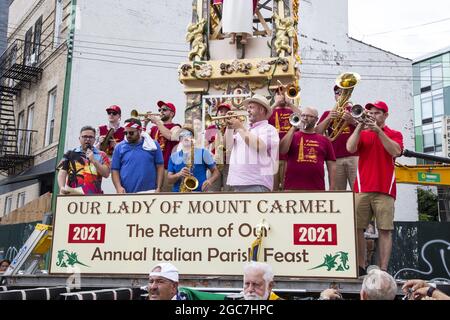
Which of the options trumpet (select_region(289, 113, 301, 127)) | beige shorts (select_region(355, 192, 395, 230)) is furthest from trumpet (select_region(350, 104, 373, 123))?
beige shorts (select_region(355, 192, 395, 230))

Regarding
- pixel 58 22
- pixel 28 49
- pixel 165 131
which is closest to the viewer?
pixel 165 131

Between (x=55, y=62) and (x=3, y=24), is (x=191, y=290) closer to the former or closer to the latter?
(x=55, y=62)

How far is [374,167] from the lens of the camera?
5.82m

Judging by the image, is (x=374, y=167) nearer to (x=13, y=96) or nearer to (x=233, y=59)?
(x=233, y=59)

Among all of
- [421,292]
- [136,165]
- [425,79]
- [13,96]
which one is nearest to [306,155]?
[136,165]

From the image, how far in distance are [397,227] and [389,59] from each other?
681 inches

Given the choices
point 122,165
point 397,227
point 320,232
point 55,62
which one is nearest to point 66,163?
point 122,165

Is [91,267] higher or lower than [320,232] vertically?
lower

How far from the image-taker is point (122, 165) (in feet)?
21.5

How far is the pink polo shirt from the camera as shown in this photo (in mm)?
5637

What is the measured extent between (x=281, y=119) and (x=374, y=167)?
1.72 meters

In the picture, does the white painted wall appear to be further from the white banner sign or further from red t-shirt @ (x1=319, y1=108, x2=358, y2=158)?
the white banner sign

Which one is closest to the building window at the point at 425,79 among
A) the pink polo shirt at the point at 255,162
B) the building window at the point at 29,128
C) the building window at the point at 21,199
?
the building window at the point at 29,128

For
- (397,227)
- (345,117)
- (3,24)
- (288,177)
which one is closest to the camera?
(288,177)
